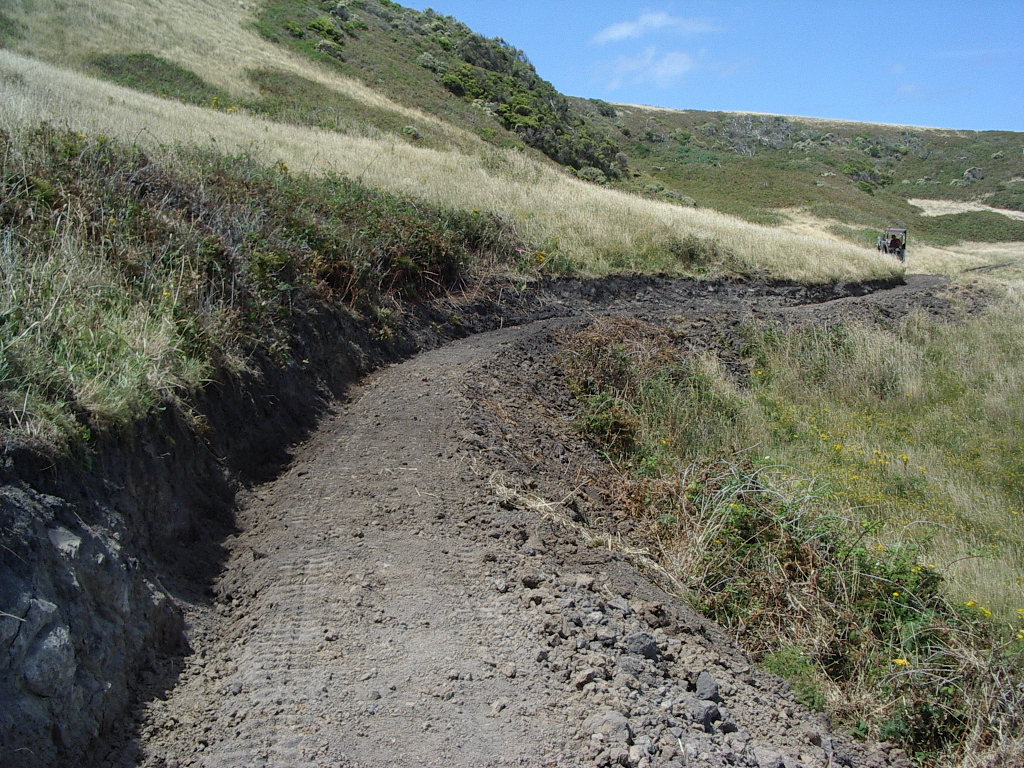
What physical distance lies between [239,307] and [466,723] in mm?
4079

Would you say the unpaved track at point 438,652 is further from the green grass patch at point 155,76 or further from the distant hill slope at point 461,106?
the green grass patch at point 155,76

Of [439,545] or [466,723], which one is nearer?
[466,723]

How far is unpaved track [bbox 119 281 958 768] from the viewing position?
2.67 meters

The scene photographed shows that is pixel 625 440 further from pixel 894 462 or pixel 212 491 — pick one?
pixel 212 491

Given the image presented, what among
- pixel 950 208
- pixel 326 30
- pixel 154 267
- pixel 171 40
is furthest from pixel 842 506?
pixel 950 208

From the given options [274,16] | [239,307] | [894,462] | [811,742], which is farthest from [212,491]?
[274,16]

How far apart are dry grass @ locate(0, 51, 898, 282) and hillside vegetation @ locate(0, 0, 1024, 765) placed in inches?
3.8

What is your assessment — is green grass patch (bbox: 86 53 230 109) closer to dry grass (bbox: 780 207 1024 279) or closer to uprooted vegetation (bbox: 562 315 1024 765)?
uprooted vegetation (bbox: 562 315 1024 765)

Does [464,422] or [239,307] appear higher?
[239,307]

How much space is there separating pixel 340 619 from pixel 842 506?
4.15m

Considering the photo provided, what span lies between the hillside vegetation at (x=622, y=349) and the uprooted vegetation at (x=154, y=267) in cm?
2

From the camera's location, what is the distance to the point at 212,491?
4312 mm

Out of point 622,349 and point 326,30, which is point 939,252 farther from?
point 326,30

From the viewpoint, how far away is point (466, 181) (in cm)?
1418
